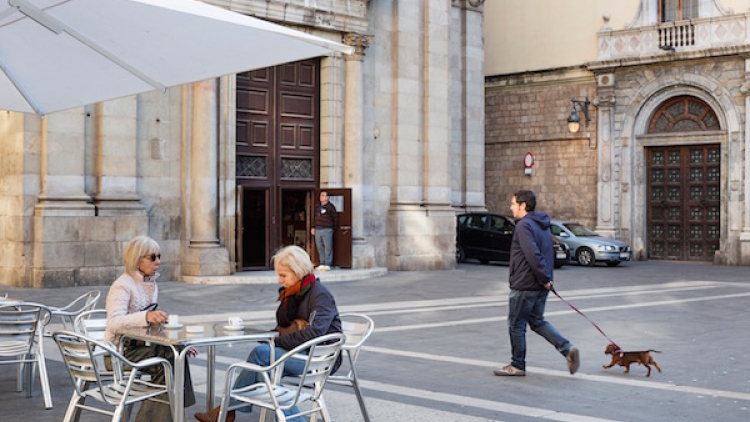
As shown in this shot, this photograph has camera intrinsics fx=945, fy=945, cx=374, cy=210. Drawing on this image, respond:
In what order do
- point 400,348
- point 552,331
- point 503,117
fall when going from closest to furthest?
1. point 552,331
2. point 400,348
3. point 503,117

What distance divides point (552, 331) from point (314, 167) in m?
14.3

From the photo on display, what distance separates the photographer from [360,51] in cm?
2364

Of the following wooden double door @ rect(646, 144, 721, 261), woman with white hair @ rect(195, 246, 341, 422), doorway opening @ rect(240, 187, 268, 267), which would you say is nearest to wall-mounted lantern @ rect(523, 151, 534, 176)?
wooden double door @ rect(646, 144, 721, 261)

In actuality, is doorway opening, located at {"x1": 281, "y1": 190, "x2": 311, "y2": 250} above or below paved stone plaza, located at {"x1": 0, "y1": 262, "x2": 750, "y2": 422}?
above

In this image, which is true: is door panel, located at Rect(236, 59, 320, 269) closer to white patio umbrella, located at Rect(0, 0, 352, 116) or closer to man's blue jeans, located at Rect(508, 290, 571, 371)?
man's blue jeans, located at Rect(508, 290, 571, 371)

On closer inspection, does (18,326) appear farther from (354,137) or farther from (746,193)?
(746,193)

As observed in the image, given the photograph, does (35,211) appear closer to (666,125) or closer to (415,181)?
(415,181)

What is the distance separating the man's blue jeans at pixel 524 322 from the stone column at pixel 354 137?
13896 millimetres

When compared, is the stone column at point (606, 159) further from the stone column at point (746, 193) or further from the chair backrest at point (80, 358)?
the chair backrest at point (80, 358)

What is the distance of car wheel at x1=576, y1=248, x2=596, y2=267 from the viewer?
2838cm

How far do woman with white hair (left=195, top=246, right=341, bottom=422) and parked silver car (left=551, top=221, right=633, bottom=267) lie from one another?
22345 millimetres

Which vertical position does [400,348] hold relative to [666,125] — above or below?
below

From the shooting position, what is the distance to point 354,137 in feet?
77.2

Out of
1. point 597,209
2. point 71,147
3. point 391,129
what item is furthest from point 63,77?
point 597,209
